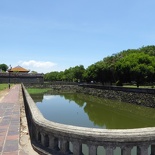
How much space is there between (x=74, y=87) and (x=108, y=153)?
68.4 m

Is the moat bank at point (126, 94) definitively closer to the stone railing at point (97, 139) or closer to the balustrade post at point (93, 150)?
the stone railing at point (97, 139)

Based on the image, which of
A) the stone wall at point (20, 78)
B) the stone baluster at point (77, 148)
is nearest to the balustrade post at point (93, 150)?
the stone baluster at point (77, 148)

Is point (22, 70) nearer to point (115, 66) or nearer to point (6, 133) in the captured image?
point (115, 66)

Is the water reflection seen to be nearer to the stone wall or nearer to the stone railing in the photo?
the stone railing

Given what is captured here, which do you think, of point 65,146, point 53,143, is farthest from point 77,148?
point 53,143

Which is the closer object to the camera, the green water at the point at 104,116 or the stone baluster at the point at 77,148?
the stone baluster at the point at 77,148

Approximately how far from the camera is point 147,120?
71.6ft

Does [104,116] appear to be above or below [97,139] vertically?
below

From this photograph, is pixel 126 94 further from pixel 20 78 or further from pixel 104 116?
pixel 20 78

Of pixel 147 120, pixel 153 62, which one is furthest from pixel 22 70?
pixel 147 120

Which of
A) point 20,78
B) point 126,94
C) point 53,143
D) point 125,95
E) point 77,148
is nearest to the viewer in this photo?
point 77,148

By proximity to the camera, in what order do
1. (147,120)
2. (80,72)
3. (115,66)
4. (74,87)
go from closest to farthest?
(147,120) → (115,66) → (74,87) → (80,72)

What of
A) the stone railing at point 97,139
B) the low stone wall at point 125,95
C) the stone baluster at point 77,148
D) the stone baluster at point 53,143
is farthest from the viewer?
the low stone wall at point 125,95

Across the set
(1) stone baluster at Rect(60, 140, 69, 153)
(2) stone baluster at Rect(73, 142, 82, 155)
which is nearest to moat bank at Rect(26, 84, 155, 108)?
(1) stone baluster at Rect(60, 140, 69, 153)
